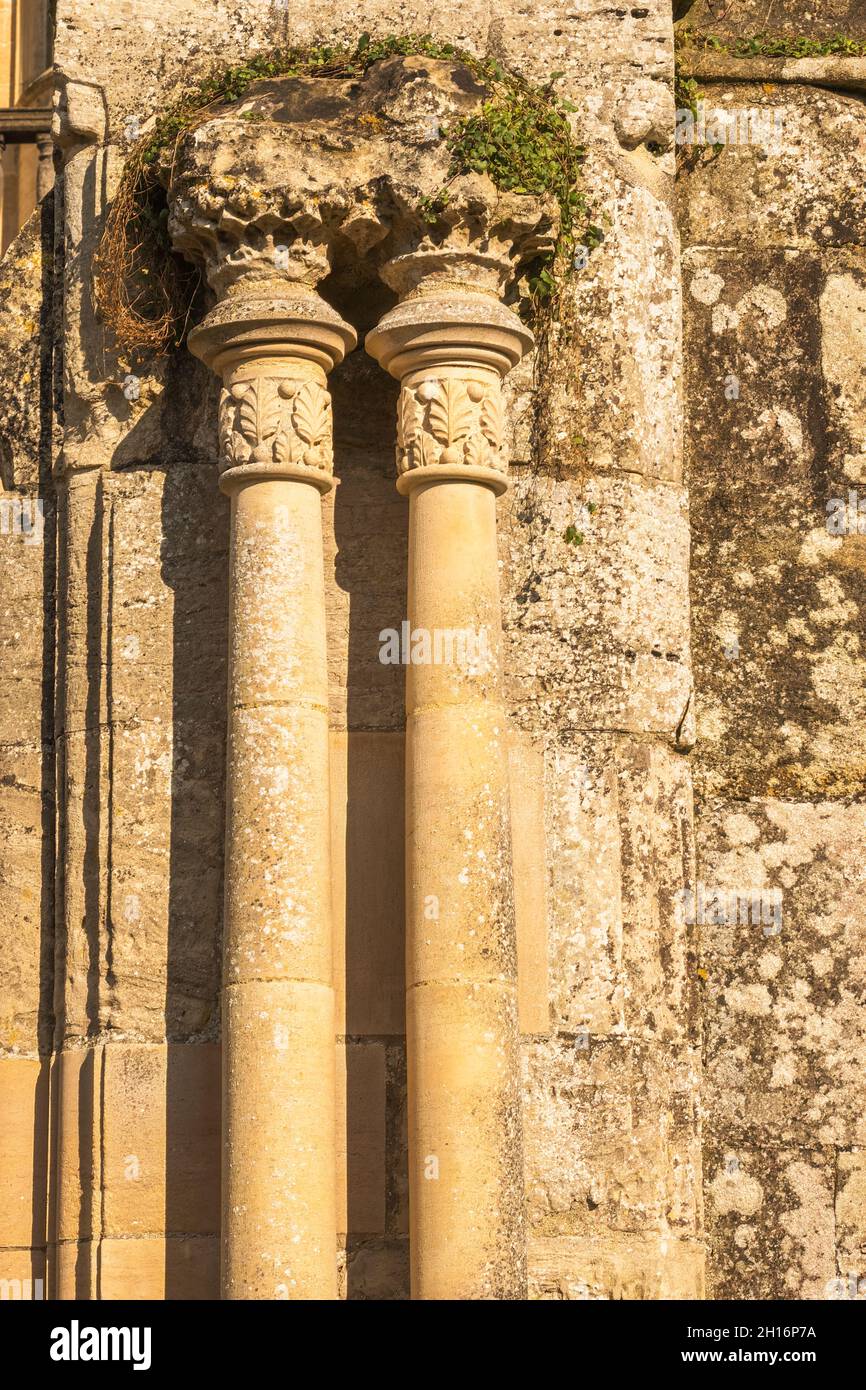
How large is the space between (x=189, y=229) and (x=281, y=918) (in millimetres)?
2216

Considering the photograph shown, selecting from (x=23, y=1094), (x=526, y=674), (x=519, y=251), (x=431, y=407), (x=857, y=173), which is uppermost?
(x=857, y=173)

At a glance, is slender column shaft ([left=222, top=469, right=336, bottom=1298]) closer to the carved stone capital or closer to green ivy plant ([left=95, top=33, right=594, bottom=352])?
the carved stone capital

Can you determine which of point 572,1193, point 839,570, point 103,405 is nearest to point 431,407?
point 103,405

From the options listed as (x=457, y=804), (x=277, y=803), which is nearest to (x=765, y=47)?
(x=457, y=804)

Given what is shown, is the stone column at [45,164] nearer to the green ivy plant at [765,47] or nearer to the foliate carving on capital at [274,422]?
the green ivy plant at [765,47]

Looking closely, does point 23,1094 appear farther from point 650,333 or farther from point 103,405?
point 650,333

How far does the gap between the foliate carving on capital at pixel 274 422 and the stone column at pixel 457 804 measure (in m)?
0.27

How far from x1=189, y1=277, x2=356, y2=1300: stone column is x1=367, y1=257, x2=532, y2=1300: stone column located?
266 millimetres

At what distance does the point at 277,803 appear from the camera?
7273 mm

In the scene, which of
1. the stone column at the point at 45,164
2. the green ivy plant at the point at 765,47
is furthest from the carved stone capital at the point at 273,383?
the stone column at the point at 45,164

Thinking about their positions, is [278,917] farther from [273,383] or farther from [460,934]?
[273,383]

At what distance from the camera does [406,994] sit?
24.1 ft

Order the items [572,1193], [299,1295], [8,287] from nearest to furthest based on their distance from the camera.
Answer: [299,1295] < [572,1193] < [8,287]

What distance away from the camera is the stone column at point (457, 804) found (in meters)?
7.04
